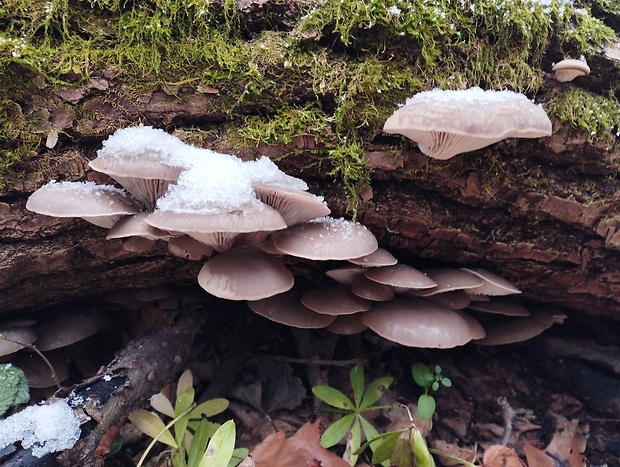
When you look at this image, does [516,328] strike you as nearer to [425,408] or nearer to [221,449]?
[425,408]

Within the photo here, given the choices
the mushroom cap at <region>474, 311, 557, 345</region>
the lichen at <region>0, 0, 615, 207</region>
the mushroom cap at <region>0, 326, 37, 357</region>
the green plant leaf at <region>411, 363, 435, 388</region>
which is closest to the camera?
the lichen at <region>0, 0, 615, 207</region>

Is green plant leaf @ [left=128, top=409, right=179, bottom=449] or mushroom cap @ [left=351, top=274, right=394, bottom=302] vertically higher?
mushroom cap @ [left=351, top=274, right=394, bottom=302]

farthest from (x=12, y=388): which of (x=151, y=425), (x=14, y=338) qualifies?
(x=151, y=425)

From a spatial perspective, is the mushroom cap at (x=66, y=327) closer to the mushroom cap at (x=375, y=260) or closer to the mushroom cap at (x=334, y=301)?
the mushroom cap at (x=334, y=301)

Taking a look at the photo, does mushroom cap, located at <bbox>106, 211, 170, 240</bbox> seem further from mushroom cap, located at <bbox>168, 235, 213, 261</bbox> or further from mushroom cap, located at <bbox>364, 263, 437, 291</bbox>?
mushroom cap, located at <bbox>364, 263, 437, 291</bbox>

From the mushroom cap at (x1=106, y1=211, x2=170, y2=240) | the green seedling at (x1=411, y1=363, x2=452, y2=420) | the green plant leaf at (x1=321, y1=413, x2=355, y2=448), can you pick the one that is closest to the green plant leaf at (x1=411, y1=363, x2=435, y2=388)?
the green seedling at (x1=411, y1=363, x2=452, y2=420)

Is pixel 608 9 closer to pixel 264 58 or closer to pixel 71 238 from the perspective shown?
pixel 264 58

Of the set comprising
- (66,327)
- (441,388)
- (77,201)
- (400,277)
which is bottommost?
(441,388)
